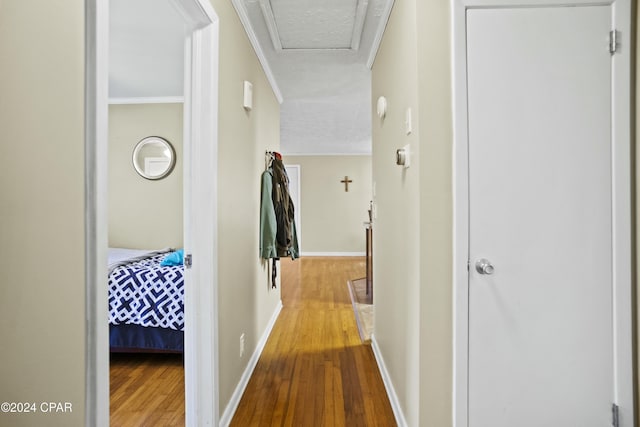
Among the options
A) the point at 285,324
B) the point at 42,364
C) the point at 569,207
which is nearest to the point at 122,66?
the point at 285,324

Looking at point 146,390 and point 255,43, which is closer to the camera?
point 146,390

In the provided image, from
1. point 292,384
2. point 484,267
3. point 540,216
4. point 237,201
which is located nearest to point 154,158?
point 237,201

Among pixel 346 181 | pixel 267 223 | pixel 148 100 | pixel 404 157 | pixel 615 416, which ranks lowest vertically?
pixel 615 416

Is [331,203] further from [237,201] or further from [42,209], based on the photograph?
[42,209]

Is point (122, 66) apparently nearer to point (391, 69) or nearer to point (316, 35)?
point (316, 35)

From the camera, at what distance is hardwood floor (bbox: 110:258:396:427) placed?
5.84 ft

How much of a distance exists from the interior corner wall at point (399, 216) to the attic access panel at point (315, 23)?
245 mm

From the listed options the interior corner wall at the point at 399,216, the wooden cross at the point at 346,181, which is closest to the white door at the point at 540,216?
the interior corner wall at the point at 399,216

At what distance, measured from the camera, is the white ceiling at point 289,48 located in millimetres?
2029

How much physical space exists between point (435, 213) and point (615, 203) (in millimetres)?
742

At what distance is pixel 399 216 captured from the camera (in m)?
1.77

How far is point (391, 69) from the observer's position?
1.91m

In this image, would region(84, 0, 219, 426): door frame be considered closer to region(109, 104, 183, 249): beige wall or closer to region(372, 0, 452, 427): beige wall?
region(372, 0, 452, 427): beige wall

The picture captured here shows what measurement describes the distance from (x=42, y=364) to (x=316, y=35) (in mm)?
2366
